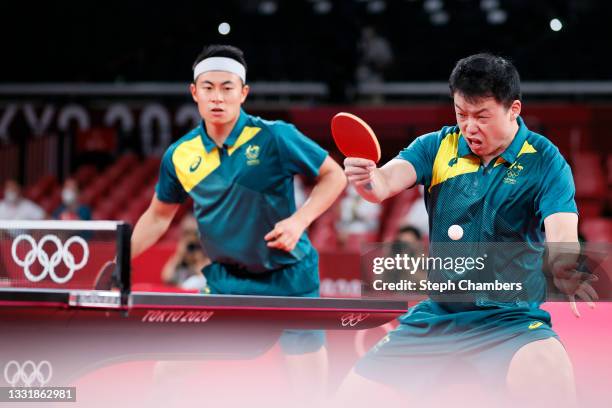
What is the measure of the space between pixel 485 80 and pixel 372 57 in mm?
10827

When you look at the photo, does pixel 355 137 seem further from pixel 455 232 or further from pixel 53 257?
pixel 53 257

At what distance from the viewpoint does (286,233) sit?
3742mm

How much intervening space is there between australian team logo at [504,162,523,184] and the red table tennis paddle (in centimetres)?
47

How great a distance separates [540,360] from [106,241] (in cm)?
162

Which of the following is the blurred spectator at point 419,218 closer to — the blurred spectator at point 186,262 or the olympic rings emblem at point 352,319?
the blurred spectator at point 186,262

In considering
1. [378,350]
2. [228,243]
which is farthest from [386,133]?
[378,350]

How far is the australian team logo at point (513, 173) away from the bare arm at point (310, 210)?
96 centimetres

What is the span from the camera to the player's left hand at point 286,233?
3742 mm

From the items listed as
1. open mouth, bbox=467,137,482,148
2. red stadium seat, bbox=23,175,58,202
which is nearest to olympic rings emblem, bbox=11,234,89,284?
open mouth, bbox=467,137,482,148

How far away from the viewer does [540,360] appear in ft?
9.48

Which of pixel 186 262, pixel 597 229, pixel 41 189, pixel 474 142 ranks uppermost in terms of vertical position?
pixel 41 189

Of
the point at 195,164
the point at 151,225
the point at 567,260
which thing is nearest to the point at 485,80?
the point at 567,260

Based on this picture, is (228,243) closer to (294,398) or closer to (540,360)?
(294,398)

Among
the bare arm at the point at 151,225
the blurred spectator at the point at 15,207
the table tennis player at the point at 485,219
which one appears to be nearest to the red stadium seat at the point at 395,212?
the blurred spectator at the point at 15,207
